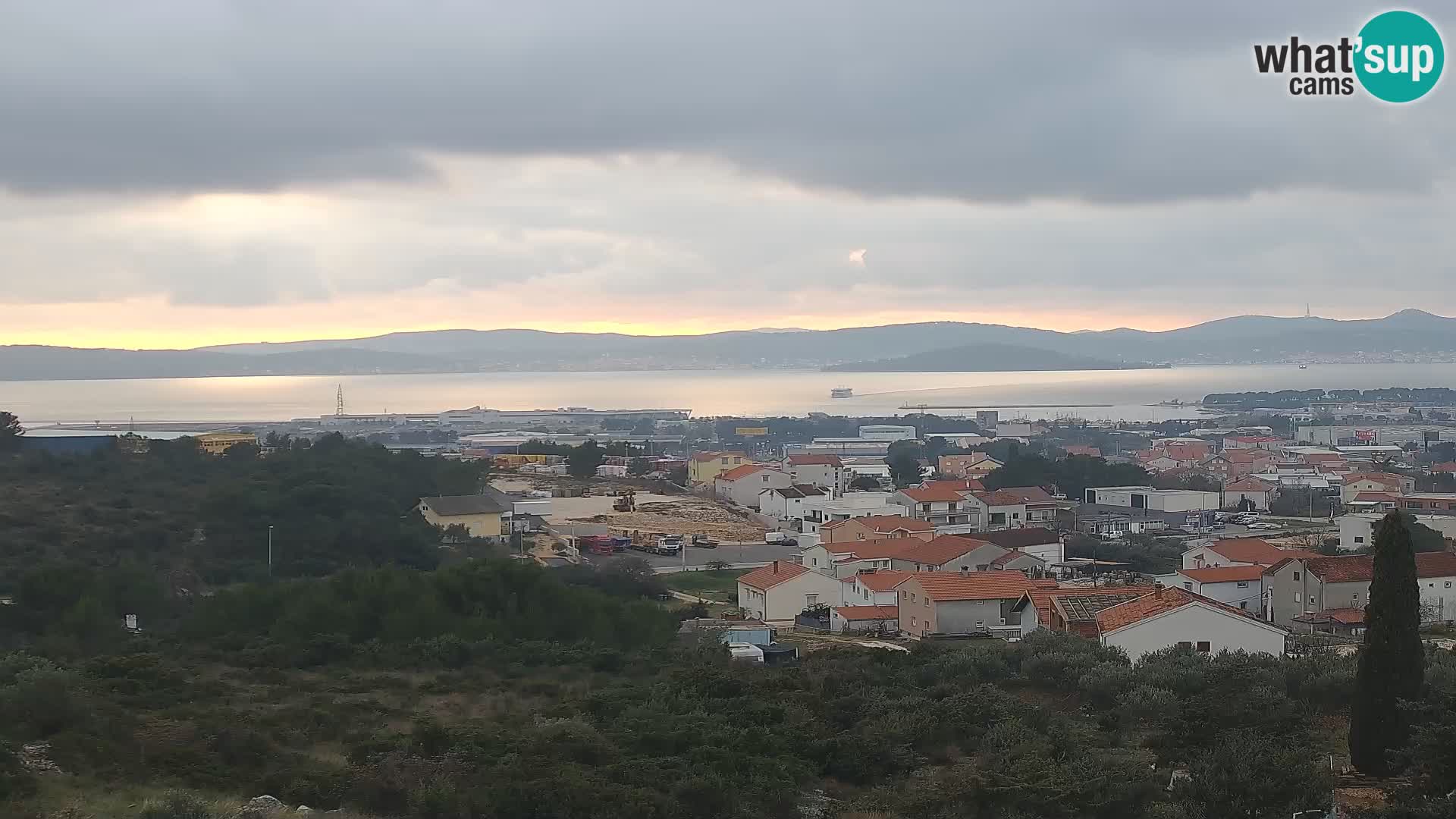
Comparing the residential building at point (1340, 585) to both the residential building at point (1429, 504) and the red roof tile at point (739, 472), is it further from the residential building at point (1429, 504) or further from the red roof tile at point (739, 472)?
the red roof tile at point (739, 472)

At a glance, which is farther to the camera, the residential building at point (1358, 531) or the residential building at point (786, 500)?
the residential building at point (786, 500)

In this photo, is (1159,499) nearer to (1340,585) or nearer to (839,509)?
(839,509)

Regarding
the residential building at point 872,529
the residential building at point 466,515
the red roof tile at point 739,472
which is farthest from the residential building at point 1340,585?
the red roof tile at point 739,472

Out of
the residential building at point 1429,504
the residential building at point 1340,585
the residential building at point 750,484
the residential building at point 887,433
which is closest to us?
the residential building at point 1340,585

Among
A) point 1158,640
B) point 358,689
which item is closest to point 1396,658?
point 1158,640

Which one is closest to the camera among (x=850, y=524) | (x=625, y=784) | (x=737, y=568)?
(x=625, y=784)

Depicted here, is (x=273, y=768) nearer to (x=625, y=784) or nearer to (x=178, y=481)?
(x=625, y=784)

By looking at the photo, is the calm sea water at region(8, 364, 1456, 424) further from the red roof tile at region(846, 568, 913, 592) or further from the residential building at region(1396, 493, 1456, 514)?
the red roof tile at region(846, 568, 913, 592)
